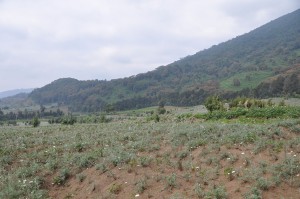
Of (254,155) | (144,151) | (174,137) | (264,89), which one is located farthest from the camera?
(264,89)

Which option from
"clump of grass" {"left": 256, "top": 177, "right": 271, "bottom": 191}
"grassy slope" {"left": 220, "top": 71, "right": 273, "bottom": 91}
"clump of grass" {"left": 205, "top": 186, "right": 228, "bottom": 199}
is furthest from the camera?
"grassy slope" {"left": 220, "top": 71, "right": 273, "bottom": 91}

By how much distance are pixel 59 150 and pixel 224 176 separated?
28.3 feet

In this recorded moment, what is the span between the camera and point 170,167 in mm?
12461

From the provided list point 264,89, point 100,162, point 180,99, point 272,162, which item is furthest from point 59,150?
point 180,99

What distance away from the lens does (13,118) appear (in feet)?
502

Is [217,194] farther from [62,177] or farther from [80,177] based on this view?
[62,177]

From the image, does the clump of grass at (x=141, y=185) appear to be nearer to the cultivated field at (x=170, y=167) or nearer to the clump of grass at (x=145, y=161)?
the cultivated field at (x=170, y=167)

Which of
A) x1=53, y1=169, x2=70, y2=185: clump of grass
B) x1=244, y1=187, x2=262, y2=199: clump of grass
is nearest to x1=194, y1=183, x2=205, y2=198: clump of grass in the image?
x1=244, y1=187, x2=262, y2=199: clump of grass

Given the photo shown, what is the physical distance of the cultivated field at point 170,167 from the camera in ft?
34.3

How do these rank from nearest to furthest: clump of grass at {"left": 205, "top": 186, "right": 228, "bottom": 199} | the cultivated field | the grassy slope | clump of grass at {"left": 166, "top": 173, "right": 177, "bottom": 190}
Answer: clump of grass at {"left": 205, "top": 186, "right": 228, "bottom": 199} < the cultivated field < clump of grass at {"left": 166, "top": 173, "right": 177, "bottom": 190} < the grassy slope

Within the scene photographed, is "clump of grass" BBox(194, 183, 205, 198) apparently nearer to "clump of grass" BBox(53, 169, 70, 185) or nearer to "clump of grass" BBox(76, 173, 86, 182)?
"clump of grass" BBox(76, 173, 86, 182)

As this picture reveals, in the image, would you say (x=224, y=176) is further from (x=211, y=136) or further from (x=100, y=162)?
(x=100, y=162)

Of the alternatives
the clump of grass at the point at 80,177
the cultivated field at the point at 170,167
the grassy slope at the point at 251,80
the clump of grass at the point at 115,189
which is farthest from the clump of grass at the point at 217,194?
the grassy slope at the point at 251,80

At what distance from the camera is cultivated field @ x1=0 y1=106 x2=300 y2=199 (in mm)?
10445
